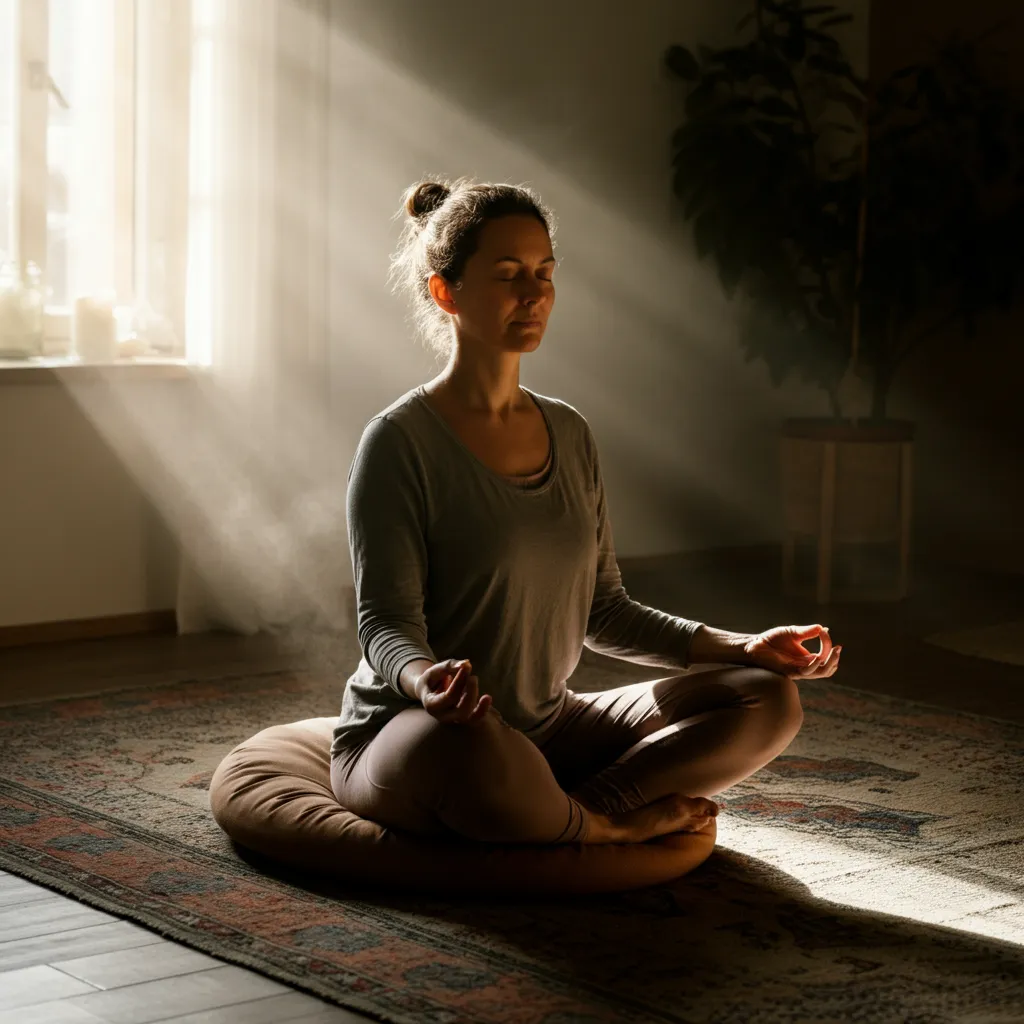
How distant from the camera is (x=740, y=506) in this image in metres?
5.40

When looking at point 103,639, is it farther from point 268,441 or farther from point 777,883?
point 777,883

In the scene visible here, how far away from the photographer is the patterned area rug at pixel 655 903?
1.82 metres

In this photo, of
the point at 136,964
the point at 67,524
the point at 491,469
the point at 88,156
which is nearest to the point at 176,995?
the point at 136,964

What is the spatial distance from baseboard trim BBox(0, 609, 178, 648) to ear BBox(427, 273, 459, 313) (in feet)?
6.58

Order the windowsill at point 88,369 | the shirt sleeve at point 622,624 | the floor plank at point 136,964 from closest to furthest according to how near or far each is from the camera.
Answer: the floor plank at point 136,964 → the shirt sleeve at point 622,624 → the windowsill at point 88,369

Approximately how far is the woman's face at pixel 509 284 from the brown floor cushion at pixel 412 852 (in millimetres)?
660

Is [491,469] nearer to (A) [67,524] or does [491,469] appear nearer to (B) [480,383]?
(B) [480,383]

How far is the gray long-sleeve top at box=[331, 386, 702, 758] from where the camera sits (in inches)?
86.1

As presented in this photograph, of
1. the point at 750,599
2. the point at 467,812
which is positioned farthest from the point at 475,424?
the point at 750,599

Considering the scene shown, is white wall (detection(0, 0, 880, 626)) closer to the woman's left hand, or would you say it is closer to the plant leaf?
the plant leaf

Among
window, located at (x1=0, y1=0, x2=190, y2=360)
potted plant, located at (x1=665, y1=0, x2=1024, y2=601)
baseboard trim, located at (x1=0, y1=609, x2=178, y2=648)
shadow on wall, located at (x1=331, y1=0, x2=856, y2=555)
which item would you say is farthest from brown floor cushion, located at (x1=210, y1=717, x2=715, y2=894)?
potted plant, located at (x1=665, y1=0, x2=1024, y2=601)

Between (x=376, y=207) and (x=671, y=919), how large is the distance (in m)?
2.72

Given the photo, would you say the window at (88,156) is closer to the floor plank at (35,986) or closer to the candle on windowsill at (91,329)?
the candle on windowsill at (91,329)

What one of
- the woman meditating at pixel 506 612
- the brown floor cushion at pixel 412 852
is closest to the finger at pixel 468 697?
the woman meditating at pixel 506 612
